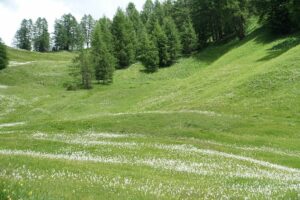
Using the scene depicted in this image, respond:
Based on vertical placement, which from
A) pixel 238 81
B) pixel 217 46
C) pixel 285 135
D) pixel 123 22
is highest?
pixel 123 22

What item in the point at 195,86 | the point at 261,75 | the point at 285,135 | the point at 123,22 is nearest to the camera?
the point at 285,135

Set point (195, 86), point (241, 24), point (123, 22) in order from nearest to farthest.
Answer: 1. point (195, 86)
2. point (241, 24)
3. point (123, 22)

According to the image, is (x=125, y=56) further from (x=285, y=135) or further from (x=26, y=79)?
(x=285, y=135)

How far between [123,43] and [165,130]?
86.2m

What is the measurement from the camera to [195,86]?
263 feet

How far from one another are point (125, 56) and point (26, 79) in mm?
27869

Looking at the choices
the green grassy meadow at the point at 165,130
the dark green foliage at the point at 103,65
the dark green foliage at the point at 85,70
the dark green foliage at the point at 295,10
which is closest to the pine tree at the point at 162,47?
the green grassy meadow at the point at 165,130

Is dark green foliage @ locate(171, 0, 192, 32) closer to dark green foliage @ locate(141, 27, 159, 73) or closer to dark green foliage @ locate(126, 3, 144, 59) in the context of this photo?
dark green foliage @ locate(126, 3, 144, 59)

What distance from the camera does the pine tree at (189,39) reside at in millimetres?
125250

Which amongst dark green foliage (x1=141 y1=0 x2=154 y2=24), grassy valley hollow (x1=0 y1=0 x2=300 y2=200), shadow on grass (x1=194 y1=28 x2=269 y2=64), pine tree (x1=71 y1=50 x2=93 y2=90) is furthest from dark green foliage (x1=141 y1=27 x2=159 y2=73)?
dark green foliage (x1=141 y1=0 x2=154 y2=24)

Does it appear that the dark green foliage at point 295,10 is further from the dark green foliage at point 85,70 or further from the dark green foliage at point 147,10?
the dark green foliage at point 147,10

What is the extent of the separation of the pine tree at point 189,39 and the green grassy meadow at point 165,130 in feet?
28.6

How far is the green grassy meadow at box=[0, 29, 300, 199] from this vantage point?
48.9 feet

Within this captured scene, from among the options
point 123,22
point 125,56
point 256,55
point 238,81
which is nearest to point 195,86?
point 238,81
